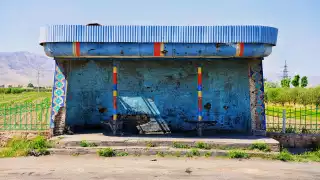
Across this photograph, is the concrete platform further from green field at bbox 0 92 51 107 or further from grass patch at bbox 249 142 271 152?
green field at bbox 0 92 51 107

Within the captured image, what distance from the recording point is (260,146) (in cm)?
923

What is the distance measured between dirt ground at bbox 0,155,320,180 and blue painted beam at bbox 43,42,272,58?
3.00 metres

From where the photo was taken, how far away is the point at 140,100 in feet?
37.1

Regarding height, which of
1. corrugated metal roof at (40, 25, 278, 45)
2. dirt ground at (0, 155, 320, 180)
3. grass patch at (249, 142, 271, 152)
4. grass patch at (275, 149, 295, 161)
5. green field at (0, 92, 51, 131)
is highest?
corrugated metal roof at (40, 25, 278, 45)

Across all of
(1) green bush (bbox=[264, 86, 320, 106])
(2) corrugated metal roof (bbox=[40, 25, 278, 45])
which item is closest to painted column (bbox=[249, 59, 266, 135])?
(2) corrugated metal roof (bbox=[40, 25, 278, 45])

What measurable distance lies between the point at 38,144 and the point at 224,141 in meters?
5.13

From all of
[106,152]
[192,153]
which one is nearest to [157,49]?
[192,153]

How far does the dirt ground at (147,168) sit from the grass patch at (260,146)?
59 cm

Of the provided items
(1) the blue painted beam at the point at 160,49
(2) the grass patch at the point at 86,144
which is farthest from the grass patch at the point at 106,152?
(1) the blue painted beam at the point at 160,49

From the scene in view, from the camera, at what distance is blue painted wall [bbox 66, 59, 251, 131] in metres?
11.2

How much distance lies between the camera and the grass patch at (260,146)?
921 cm

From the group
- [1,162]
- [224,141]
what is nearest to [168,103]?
[224,141]

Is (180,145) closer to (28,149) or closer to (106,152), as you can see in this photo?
(106,152)

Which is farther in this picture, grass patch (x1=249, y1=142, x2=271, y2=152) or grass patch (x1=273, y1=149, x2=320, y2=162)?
grass patch (x1=249, y1=142, x2=271, y2=152)
